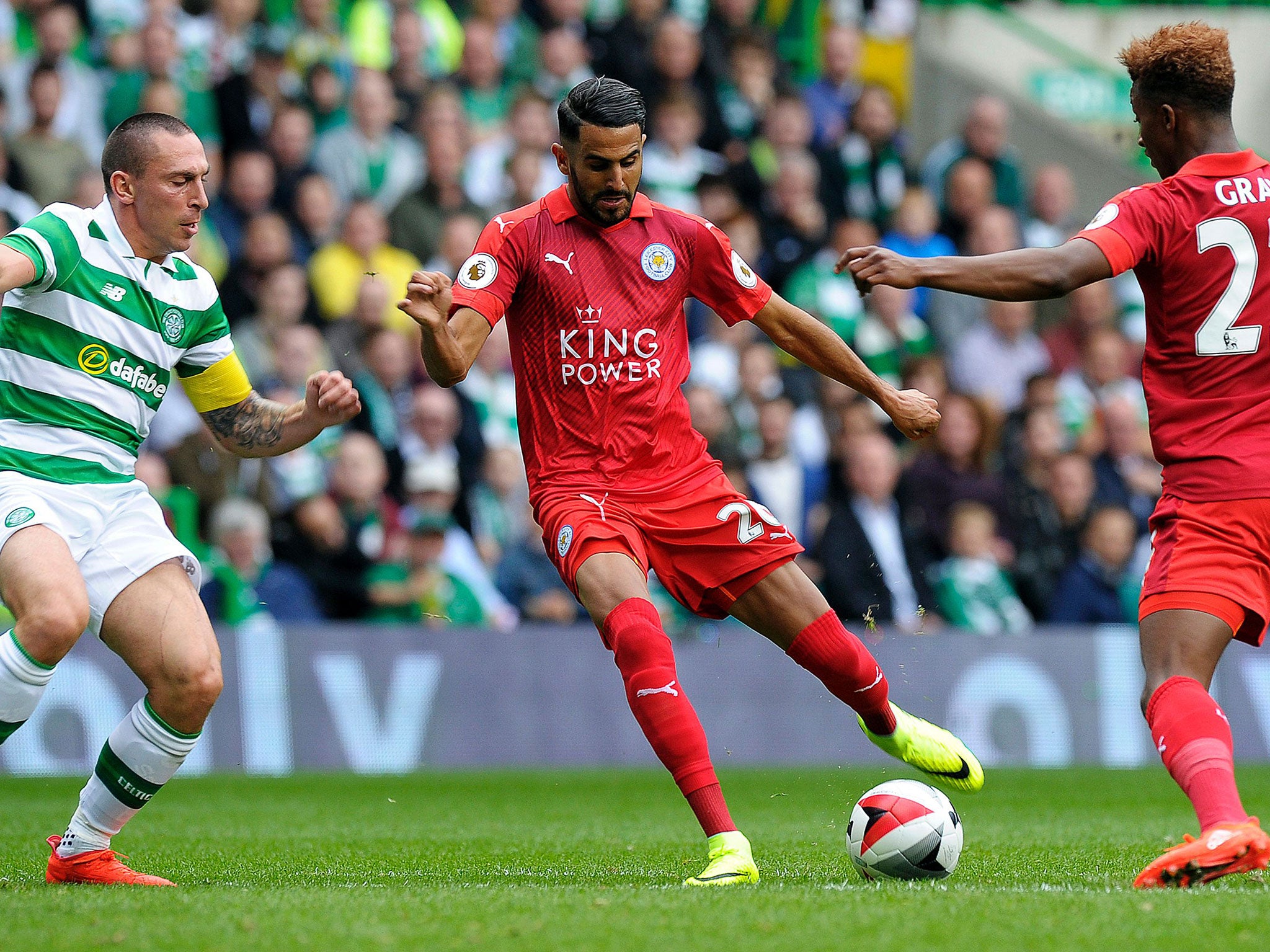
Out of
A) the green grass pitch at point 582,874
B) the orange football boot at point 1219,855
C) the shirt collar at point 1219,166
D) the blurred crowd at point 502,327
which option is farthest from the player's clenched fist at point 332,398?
the blurred crowd at point 502,327

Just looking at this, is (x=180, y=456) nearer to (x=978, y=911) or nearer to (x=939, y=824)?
(x=939, y=824)

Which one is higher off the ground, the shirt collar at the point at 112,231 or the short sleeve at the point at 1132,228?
the short sleeve at the point at 1132,228

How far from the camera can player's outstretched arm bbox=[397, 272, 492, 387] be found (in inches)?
214

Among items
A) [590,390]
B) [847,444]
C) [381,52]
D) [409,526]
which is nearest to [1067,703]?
[847,444]

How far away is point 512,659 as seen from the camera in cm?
1116

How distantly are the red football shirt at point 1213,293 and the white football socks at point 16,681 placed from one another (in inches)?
141

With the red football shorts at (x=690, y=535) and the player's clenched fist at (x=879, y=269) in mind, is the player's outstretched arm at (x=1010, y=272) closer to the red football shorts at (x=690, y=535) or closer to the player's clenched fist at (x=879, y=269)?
the player's clenched fist at (x=879, y=269)

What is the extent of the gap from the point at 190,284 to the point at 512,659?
5782mm

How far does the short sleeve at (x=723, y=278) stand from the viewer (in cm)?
626

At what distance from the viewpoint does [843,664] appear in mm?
6223

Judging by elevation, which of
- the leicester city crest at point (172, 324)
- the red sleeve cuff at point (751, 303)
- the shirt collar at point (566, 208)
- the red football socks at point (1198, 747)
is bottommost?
the red football socks at point (1198, 747)

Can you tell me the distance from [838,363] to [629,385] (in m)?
0.82

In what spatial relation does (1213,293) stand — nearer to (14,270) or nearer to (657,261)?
(657,261)

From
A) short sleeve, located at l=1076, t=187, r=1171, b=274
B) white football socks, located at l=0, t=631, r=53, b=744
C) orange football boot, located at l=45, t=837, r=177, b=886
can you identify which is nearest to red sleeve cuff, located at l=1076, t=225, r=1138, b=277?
short sleeve, located at l=1076, t=187, r=1171, b=274
